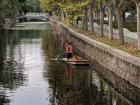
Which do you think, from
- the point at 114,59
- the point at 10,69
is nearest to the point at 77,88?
the point at 114,59

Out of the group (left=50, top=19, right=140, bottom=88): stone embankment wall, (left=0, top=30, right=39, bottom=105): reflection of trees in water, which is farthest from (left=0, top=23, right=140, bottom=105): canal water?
(left=50, top=19, right=140, bottom=88): stone embankment wall

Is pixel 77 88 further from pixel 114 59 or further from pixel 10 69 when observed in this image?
pixel 10 69

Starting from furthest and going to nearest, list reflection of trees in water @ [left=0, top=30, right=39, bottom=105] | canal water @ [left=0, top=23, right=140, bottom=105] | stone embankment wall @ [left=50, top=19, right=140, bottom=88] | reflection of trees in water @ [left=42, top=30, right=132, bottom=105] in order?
reflection of trees in water @ [left=0, top=30, right=39, bottom=105]
stone embankment wall @ [left=50, top=19, right=140, bottom=88]
canal water @ [left=0, top=23, right=140, bottom=105]
reflection of trees in water @ [left=42, top=30, right=132, bottom=105]

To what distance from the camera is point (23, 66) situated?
5306 cm

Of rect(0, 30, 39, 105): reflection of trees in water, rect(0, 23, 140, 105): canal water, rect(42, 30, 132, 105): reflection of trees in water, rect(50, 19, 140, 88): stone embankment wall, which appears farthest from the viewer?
rect(0, 30, 39, 105): reflection of trees in water

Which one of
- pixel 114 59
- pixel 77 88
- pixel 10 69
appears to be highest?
pixel 114 59

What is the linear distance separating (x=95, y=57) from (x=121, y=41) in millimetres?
5410

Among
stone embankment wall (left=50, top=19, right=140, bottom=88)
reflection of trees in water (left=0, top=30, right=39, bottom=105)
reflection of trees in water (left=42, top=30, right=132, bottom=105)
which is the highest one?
stone embankment wall (left=50, top=19, right=140, bottom=88)

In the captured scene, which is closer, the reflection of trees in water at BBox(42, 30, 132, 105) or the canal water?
the reflection of trees in water at BBox(42, 30, 132, 105)

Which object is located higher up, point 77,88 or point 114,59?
point 114,59

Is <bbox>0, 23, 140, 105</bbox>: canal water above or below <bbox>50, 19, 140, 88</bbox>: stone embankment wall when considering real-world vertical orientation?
below

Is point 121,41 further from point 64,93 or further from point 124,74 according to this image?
point 64,93

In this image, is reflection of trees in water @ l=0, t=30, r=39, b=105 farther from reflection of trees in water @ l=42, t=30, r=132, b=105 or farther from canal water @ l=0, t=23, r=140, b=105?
reflection of trees in water @ l=42, t=30, r=132, b=105

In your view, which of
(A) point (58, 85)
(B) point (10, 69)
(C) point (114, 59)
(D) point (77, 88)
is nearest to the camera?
(D) point (77, 88)
